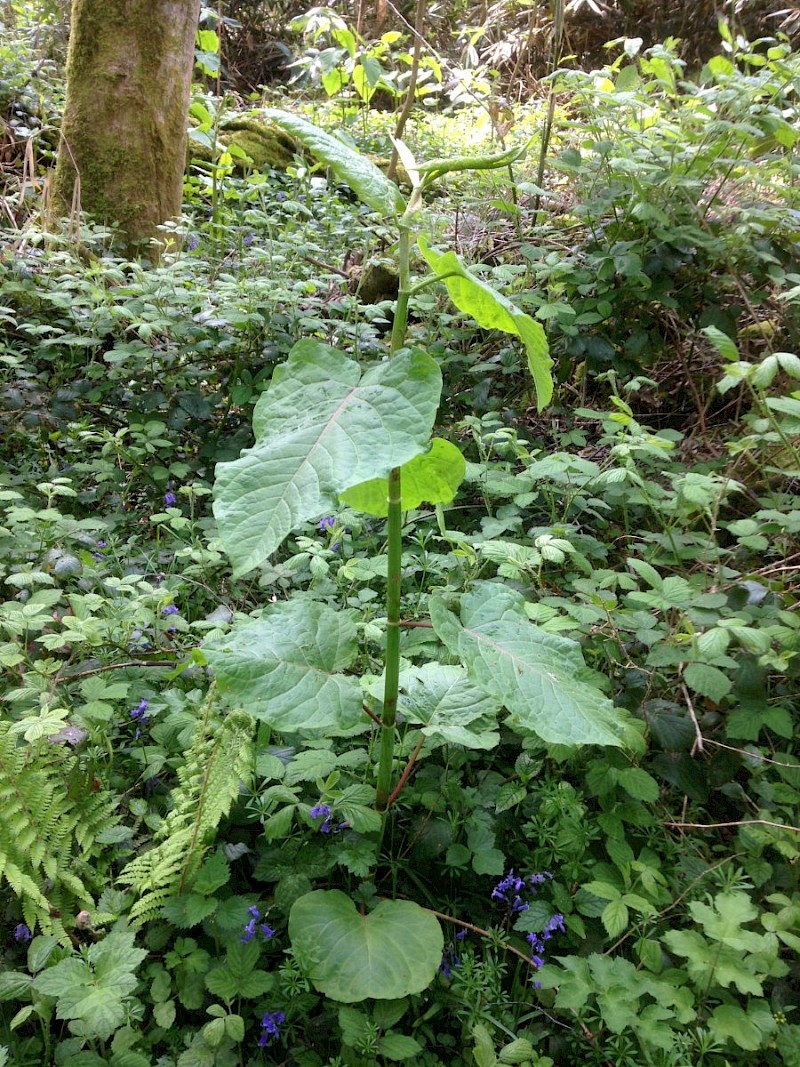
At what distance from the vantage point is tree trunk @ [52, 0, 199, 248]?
362cm

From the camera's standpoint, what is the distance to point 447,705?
4.39 feet

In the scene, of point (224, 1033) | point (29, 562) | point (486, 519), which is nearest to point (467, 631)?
point (224, 1033)

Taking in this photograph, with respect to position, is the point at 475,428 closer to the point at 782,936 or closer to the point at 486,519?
the point at 486,519

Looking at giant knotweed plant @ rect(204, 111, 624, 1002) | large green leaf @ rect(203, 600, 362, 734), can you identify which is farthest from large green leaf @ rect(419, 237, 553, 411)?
large green leaf @ rect(203, 600, 362, 734)

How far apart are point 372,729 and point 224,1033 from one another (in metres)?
0.63

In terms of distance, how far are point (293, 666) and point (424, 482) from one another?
0.39 m

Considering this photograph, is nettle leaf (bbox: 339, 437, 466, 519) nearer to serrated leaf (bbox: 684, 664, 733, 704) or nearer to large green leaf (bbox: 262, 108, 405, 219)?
large green leaf (bbox: 262, 108, 405, 219)

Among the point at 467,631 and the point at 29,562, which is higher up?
the point at 467,631

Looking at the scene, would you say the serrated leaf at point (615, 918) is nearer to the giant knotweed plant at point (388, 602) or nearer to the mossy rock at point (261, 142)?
the giant knotweed plant at point (388, 602)

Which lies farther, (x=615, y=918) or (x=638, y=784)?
(x=638, y=784)

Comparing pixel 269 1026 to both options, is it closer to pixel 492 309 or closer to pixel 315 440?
pixel 315 440

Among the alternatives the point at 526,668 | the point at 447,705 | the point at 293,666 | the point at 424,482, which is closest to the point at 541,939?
the point at 447,705

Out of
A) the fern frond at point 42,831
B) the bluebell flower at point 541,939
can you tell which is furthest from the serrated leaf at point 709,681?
the fern frond at point 42,831

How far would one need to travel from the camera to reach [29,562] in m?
1.94
